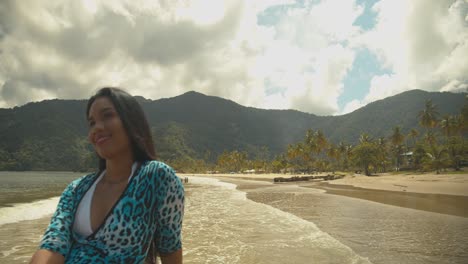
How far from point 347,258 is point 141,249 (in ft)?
24.5

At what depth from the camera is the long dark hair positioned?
1.66m

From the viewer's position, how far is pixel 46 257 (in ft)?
4.66

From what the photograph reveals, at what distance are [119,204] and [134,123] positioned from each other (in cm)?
47

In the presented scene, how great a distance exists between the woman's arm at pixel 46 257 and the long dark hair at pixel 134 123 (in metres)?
0.61

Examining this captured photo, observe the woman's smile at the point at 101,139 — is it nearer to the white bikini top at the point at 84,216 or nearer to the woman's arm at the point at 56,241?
the white bikini top at the point at 84,216

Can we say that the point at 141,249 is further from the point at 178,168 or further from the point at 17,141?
the point at 17,141

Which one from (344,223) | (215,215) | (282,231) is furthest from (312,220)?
(215,215)

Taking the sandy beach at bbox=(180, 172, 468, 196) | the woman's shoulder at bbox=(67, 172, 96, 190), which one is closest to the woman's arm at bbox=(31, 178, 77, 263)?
the woman's shoulder at bbox=(67, 172, 96, 190)

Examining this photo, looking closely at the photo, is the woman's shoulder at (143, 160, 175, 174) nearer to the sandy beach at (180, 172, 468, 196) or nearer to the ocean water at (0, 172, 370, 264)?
the ocean water at (0, 172, 370, 264)

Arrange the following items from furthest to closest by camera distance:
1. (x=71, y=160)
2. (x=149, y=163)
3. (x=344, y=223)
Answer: (x=71, y=160)
(x=344, y=223)
(x=149, y=163)

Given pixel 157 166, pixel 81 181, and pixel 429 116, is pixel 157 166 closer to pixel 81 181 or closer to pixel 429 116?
pixel 81 181

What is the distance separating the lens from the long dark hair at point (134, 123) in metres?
1.66

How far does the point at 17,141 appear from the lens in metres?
197

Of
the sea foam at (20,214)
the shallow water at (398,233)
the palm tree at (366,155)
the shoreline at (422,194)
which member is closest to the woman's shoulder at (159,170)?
the shallow water at (398,233)
